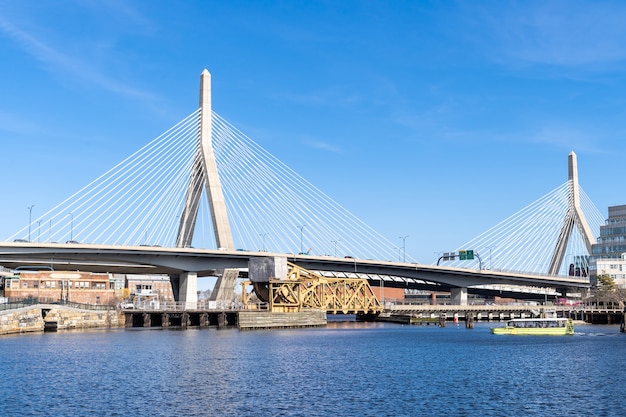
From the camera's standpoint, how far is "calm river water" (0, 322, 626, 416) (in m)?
40.3

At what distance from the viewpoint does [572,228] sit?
17300cm

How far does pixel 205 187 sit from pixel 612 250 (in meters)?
101

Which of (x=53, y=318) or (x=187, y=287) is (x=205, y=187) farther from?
(x=53, y=318)

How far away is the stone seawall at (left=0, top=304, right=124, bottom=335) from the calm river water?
16.6m

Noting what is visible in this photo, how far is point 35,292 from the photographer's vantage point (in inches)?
6348

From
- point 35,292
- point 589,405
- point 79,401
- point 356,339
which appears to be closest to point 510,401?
point 589,405

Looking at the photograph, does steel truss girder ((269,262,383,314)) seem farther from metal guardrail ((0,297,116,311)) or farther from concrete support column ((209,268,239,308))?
metal guardrail ((0,297,116,311))

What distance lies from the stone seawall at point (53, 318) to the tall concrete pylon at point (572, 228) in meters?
95.6

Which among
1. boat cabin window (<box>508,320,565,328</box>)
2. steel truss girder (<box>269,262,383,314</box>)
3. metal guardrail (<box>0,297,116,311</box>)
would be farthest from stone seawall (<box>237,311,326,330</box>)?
boat cabin window (<box>508,320,565,328</box>)

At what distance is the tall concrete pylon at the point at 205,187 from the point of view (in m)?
121

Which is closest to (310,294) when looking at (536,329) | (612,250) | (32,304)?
(536,329)

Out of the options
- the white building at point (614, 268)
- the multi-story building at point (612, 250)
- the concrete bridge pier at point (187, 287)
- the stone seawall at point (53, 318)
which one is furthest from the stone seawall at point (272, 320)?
the multi-story building at point (612, 250)

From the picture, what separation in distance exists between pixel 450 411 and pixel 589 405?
7.75m

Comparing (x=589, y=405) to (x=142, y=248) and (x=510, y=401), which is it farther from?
(x=142, y=248)
